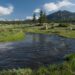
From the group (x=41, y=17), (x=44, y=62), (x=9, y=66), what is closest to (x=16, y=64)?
(x=9, y=66)

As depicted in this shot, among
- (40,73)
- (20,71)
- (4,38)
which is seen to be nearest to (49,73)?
(40,73)

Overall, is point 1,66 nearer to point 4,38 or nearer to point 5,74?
point 5,74

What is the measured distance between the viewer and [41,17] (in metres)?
178

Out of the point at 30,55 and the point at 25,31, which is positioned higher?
the point at 30,55

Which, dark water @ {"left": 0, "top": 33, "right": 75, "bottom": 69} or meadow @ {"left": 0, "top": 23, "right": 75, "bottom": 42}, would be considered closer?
dark water @ {"left": 0, "top": 33, "right": 75, "bottom": 69}

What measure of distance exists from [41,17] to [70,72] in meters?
161

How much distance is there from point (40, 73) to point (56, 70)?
1521 mm

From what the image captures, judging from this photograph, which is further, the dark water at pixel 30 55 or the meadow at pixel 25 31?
the meadow at pixel 25 31

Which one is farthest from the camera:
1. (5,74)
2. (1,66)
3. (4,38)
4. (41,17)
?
(41,17)

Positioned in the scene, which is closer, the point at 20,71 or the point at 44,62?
the point at 20,71

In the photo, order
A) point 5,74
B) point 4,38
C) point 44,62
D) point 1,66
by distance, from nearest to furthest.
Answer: point 5,74
point 1,66
point 44,62
point 4,38

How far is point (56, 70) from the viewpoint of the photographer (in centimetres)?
1906

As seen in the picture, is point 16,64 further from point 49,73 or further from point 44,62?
point 49,73

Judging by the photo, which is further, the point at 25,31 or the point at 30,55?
the point at 25,31
